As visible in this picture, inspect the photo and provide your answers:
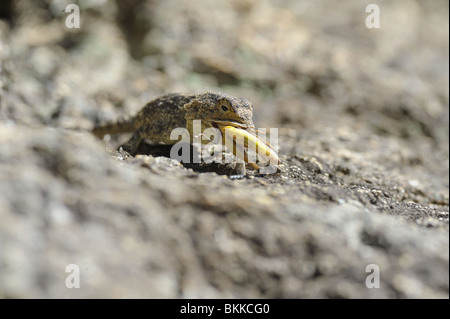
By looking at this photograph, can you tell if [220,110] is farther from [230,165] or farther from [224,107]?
[230,165]

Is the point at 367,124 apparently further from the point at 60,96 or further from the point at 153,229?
the point at 153,229

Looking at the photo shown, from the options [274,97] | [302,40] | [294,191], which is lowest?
[294,191]

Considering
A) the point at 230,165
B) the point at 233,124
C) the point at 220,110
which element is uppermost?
the point at 220,110

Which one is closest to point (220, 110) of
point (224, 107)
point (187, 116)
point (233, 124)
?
point (224, 107)

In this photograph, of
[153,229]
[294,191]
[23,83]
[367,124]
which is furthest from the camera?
[367,124]

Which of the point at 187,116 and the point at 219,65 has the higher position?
the point at 219,65

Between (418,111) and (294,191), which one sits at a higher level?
(418,111)

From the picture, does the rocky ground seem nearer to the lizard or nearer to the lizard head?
the lizard
